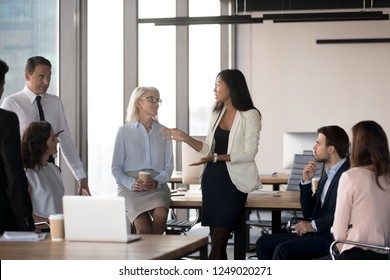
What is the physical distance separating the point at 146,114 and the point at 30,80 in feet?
2.72

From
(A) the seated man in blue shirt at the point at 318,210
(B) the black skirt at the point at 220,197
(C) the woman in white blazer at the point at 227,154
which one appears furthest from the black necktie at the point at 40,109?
(A) the seated man in blue shirt at the point at 318,210

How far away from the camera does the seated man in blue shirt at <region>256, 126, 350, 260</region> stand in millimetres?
4574

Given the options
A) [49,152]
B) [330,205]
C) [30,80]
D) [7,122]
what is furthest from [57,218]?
[30,80]

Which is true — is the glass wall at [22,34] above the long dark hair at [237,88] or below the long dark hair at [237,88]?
above

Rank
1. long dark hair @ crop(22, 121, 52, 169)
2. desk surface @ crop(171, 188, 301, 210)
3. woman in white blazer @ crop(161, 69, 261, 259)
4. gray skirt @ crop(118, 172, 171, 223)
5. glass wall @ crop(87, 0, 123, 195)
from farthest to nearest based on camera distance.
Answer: glass wall @ crop(87, 0, 123, 195) < gray skirt @ crop(118, 172, 171, 223) < desk surface @ crop(171, 188, 301, 210) < woman in white blazer @ crop(161, 69, 261, 259) < long dark hair @ crop(22, 121, 52, 169)

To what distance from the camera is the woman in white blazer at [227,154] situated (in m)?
5.14

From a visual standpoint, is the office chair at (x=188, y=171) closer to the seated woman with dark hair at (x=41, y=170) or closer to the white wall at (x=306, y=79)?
the seated woman with dark hair at (x=41, y=170)

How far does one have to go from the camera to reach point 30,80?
216 inches

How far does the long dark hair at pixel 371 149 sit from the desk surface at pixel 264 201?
4.59 feet

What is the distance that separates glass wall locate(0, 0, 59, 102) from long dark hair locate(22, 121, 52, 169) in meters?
1.17

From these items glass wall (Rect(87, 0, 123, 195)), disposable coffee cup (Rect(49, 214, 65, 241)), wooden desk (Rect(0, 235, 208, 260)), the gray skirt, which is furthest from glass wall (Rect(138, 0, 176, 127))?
wooden desk (Rect(0, 235, 208, 260))

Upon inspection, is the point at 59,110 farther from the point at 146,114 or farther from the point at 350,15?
the point at 350,15

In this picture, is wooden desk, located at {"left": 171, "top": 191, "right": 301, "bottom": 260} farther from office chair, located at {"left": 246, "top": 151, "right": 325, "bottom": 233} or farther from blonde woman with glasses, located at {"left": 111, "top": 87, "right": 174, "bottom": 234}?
office chair, located at {"left": 246, "top": 151, "right": 325, "bottom": 233}

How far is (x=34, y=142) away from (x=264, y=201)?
5.36 feet
